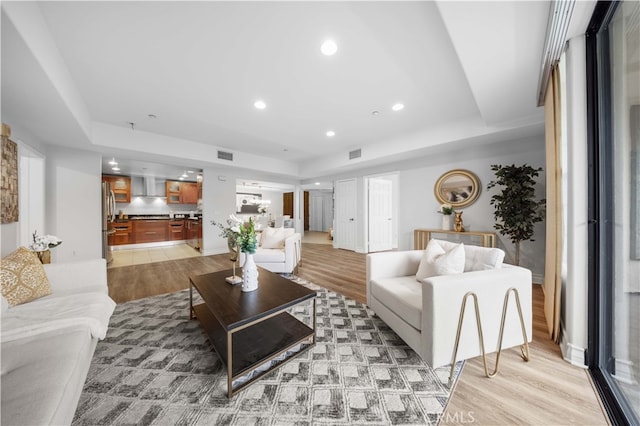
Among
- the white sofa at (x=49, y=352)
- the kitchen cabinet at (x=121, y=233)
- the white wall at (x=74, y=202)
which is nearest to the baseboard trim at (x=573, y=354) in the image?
the white sofa at (x=49, y=352)

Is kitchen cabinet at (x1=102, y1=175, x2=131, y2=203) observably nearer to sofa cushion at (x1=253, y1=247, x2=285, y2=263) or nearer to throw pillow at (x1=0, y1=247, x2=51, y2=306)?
sofa cushion at (x1=253, y1=247, x2=285, y2=263)

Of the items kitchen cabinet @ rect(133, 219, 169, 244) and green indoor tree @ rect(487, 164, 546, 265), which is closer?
green indoor tree @ rect(487, 164, 546, 265)

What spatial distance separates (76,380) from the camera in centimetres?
96

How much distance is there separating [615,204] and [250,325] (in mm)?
2541

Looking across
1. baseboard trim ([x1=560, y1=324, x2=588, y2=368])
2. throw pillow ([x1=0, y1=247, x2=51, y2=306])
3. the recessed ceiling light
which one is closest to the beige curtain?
baseboard trim ([x1=560, y1=324, x2=588, y2=368])

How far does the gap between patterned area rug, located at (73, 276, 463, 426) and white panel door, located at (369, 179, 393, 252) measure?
3827mm

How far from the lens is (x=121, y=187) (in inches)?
260

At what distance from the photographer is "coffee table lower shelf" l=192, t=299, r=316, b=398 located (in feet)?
4.39

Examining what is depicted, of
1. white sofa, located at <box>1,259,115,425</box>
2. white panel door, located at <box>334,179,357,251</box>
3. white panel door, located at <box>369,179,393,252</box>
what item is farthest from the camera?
white panel door, located at <box>334,179,357,251</box>

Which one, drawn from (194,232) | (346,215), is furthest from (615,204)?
(194,232)

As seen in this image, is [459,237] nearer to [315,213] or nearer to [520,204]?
[520,204]

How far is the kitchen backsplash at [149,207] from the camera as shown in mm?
6871

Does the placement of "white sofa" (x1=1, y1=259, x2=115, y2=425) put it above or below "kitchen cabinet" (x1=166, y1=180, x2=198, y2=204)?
below

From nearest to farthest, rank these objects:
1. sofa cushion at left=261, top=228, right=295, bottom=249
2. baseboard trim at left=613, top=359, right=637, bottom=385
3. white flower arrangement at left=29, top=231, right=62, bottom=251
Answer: baseboard trim at left=613, top=359, right=637, bottom=385 < white flower arrangement at left=29, top=231, right=62, bottom=251 < sofa cushion at left=261, top=228, right=295, bottom=249
